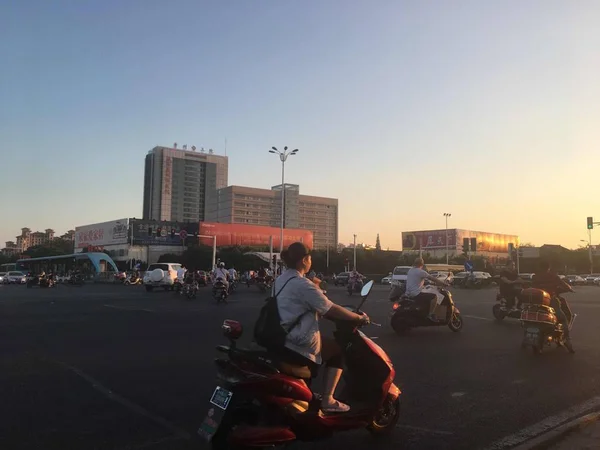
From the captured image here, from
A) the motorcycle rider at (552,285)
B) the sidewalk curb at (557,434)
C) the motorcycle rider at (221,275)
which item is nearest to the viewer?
the sidewalk curb at (557,434)

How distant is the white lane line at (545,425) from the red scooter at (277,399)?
111 cm

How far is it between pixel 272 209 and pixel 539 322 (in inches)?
4702

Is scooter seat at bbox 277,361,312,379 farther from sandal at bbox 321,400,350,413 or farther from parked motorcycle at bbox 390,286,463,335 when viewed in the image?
parked motorcycle at bbox 390,286,463,335

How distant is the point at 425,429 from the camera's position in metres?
4.71

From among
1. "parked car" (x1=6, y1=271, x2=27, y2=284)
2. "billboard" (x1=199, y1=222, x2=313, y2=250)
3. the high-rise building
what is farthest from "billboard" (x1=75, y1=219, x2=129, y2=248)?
"parked car" (x1=6, y1=271, x2=27, y2=284)

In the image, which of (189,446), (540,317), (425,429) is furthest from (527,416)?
(540,317)

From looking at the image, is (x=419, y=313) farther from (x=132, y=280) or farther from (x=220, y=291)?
(x=132, y=280)

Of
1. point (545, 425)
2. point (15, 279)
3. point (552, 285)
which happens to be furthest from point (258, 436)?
point (15, 279)

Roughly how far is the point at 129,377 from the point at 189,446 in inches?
114

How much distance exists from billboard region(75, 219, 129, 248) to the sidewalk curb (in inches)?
3453

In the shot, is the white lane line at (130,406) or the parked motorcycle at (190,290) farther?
the parked motorcycle at (190,290)

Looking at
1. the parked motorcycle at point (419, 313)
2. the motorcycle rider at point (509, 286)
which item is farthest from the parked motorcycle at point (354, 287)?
the parked motorcycle at point (419, 313)

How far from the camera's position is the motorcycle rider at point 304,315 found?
154 inches

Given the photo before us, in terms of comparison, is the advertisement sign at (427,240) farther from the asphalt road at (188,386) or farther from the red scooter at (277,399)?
the red scooter at (277,399)
